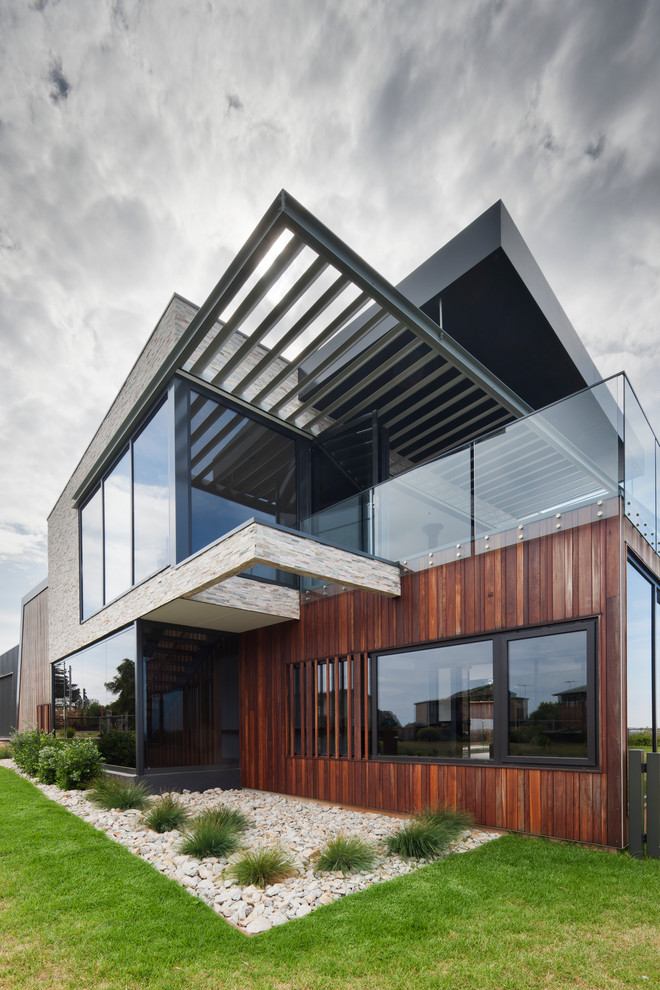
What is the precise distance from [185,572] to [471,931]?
5450mm

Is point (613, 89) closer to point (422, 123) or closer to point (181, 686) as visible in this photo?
point (422, 123)

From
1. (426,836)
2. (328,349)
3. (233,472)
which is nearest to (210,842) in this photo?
(426,836)

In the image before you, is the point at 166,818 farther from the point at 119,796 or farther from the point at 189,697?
the point at 189,697

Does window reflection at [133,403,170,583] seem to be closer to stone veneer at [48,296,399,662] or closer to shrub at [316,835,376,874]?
stone veneer at [48,296,399,662]

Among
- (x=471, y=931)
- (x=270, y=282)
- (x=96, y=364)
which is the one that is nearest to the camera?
(x=471, y=931)

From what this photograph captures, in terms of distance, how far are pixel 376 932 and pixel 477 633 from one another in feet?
11.6

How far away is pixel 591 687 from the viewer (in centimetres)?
559

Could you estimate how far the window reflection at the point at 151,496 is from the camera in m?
9.09

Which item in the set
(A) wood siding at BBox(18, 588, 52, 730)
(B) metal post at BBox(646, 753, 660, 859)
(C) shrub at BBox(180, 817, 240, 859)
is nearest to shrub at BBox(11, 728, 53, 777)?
(A) wood siding at BBox(18, 588, 52, 730)

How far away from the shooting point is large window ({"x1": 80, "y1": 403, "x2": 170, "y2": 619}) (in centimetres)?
928

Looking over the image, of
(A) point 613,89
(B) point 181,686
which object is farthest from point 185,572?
(A) point 613,89

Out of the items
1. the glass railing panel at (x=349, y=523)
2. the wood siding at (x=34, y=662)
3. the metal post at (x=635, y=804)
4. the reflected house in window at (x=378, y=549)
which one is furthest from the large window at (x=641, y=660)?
the wood siding at (x=34, y=662)

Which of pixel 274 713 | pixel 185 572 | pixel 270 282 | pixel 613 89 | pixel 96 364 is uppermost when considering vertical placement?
pixel 613 89

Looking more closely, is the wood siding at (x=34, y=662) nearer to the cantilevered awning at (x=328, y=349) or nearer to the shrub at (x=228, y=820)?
the shrub at (x=228, y=820)
